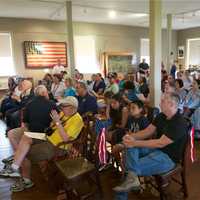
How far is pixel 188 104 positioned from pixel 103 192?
279 centimetres

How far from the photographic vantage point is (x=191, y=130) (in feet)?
7.86

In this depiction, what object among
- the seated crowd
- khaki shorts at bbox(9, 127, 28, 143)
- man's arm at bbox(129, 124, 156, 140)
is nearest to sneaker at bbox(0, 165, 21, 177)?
the seated crowd

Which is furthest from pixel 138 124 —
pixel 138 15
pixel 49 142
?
pixel 138 15

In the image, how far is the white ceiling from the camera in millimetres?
6625

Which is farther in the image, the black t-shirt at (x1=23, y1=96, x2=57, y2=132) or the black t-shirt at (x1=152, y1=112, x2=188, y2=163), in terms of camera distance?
the black t-shirt at (x1=23, y1=96, x2=57, y2=132)

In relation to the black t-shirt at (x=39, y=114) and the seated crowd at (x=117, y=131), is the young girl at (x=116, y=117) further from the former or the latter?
the black t-shirt at (x=39, y=114)

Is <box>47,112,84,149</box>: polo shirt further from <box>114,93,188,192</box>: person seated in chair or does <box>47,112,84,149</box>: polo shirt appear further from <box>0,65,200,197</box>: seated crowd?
<box>114,93,188,192</box>: person seated in chair

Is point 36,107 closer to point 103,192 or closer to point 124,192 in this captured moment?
point 103,192

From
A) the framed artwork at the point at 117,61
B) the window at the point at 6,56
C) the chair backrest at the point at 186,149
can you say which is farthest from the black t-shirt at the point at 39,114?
the framed artwork at the point at 117,61

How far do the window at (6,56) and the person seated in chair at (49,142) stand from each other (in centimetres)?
639

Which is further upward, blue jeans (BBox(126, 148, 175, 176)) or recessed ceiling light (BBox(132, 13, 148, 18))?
recessed ceiling light (BBox(132, 13, 148, 18))

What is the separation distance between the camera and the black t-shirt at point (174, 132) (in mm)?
2205

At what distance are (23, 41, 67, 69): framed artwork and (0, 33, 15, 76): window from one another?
499 mm

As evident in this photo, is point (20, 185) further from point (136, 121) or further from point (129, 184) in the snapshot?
point (136, 121)
